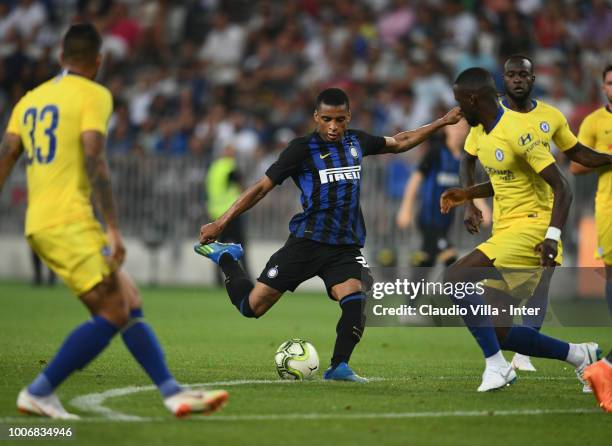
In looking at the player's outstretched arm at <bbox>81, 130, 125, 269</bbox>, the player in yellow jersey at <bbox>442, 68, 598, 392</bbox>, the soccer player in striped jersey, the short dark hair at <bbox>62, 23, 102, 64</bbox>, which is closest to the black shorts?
the soccer player in striped jersey

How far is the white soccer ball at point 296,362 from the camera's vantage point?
920cm

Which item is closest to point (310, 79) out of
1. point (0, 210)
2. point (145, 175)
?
point (145, 175)

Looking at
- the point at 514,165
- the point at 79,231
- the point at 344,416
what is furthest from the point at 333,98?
the point at 79,231

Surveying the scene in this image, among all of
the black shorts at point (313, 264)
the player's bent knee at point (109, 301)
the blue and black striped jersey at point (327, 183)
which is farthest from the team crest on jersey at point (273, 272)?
the player's bent knee at point (109, 301)

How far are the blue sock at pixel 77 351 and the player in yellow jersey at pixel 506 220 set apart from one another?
2.91 metres

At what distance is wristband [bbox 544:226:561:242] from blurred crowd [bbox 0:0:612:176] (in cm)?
1266

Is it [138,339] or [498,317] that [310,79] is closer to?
[498,317]

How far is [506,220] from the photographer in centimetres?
880

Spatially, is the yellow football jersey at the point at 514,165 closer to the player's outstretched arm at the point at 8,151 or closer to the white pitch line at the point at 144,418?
the white pitch line at the point at 144,418

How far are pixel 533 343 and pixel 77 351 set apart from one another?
11.8 feet

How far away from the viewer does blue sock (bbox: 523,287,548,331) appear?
8.84m

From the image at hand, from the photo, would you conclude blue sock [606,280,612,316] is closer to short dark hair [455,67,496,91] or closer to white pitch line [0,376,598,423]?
white pitch line [0,376,598,423]

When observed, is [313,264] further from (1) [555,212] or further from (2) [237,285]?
(1) [555,212]

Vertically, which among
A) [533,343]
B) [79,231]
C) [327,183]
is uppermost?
[327,183]
